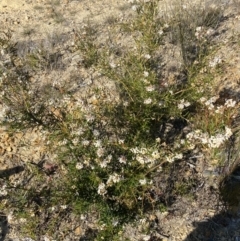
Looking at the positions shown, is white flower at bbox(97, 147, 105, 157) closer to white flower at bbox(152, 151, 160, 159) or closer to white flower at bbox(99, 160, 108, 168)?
white flower at bbox(99, 160, 108, 168)

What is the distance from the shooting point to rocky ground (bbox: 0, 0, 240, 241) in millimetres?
4184

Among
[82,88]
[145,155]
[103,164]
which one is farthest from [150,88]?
[82,88]

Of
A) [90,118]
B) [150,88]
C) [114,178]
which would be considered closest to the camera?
[114,178]

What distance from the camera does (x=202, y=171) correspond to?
14.8 feet

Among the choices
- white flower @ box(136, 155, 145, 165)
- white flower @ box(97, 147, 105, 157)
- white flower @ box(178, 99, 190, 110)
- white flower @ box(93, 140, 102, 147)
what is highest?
white flower @ box(178, 99, 190, 110)

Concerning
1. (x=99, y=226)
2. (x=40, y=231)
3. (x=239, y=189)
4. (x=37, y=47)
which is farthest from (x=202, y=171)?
(x=37, y=47)

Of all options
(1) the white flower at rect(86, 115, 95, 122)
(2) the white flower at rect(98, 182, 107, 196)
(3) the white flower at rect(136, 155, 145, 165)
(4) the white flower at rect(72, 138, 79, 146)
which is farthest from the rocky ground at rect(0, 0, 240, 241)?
(3) the white flower at rect(136, 155, 145, 165)

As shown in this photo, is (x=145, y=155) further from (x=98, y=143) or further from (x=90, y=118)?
(x=90, y=118)

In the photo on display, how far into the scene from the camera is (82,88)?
5395 millimetres

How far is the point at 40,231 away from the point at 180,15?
382cm

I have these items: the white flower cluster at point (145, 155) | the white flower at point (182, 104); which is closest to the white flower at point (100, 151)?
the white flower cluster at point (145, 155)

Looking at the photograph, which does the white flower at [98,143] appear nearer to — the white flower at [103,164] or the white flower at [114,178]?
the white flower at [103,164]

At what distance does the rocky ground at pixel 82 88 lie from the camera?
4.18m

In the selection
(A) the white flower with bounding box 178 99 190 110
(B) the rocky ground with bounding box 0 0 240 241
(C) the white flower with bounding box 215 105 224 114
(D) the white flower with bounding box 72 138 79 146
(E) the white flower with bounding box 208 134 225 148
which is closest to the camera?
(E) the white flower with bounding box 208 134 225 148
